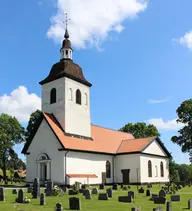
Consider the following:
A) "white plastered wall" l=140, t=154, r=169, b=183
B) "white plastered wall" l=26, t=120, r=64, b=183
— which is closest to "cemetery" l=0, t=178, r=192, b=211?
"white plastered wall" l=26, t=120, r=64, b=183

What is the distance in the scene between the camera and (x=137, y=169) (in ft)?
135

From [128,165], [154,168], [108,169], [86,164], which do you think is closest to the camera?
[86,164]

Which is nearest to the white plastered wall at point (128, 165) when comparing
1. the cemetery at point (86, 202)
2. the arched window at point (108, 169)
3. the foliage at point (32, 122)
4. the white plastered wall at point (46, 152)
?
the arched window at point (108, 169)

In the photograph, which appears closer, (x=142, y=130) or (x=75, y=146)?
(x=75, y=146)

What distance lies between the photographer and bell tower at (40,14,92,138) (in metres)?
38.8

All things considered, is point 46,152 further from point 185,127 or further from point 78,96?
point 185,127

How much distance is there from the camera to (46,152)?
36750 mm

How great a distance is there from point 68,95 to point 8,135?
65.0 ft

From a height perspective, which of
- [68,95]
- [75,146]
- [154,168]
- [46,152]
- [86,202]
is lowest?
[86,202]

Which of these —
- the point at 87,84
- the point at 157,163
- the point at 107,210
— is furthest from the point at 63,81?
the point at 107,210

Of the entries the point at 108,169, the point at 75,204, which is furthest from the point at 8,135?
the point at 75,204

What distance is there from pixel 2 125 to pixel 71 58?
19.4m

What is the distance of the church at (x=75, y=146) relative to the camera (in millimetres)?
35781

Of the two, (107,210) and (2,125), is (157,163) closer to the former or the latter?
(2,125)
